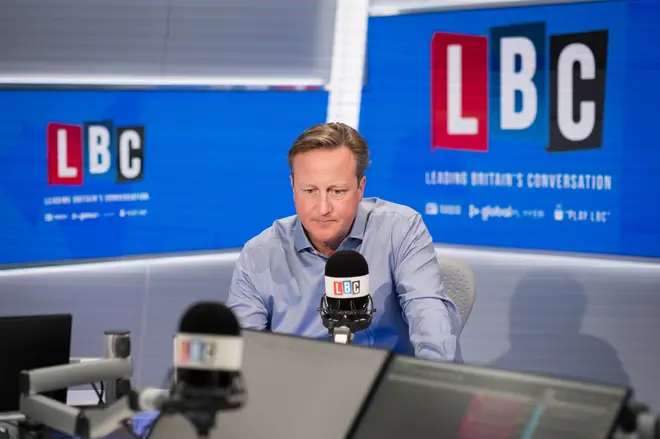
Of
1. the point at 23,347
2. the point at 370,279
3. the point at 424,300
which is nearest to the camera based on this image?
the point at 23,347

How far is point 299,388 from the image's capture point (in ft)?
5.35

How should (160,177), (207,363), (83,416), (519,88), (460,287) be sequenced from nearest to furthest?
(207,363)
(83,416)
(460,287)
(519,88)
(160,177)

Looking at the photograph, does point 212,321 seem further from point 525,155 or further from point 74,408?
point 525,155

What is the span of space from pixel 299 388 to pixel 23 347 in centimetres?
83

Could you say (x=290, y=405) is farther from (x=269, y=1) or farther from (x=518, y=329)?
(x=269, y=1)

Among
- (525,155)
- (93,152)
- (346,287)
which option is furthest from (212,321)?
(93,152)

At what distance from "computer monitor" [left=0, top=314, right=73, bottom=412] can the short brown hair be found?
113 centimetres

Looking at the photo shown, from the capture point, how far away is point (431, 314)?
2762 mm

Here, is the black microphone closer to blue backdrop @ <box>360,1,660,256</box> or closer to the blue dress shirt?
the blue dress shirt

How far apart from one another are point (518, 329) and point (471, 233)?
0.56 metres

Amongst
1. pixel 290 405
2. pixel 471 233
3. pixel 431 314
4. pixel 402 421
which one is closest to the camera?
pixel 402 421

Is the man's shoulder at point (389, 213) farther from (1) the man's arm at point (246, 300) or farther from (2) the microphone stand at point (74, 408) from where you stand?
(2) the microphone stand at point (74, 408)

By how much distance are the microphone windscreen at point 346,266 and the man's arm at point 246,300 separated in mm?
802

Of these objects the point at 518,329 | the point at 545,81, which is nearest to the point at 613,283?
the point at 518,329
